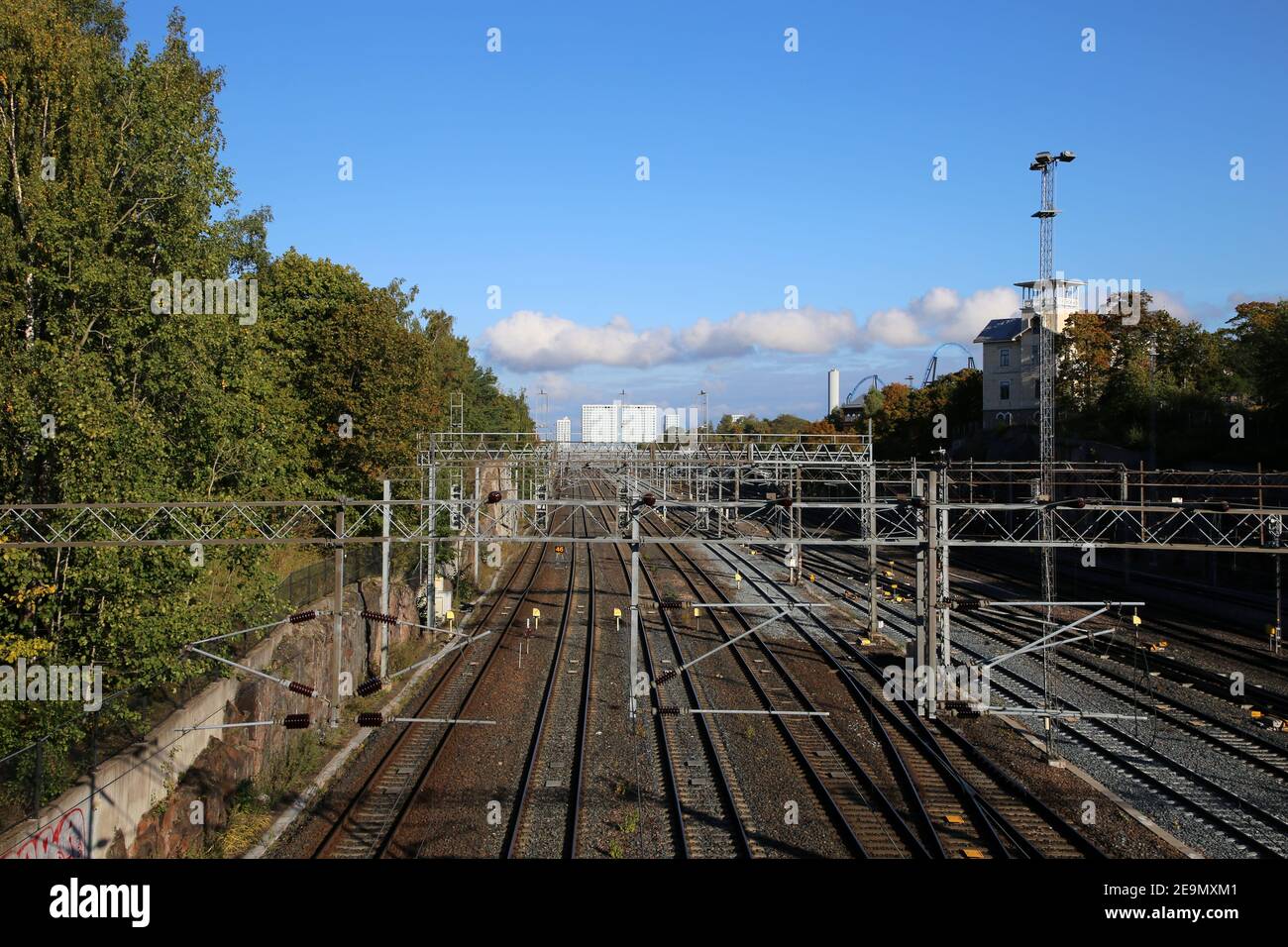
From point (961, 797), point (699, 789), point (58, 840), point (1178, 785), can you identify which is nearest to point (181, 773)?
point (58, 840)

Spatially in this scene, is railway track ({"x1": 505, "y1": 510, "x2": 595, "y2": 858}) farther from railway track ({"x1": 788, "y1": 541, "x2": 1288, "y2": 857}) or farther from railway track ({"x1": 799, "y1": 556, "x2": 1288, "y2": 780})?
railway track ({"x1": 799, "y1": 556, "x2": 1288, "y2": 780})

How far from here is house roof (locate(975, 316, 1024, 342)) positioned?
193 ft

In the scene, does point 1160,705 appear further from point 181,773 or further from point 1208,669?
point 181,773

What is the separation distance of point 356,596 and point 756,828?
1424 cm

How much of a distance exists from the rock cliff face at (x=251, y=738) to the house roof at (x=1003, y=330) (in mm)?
48436

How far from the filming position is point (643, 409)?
200 m

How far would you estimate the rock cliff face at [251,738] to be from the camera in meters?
12.1

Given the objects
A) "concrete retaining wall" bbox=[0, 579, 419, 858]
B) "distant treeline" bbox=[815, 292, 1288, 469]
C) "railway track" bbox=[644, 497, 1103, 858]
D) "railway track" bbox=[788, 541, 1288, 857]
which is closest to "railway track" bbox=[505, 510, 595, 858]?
"concrete retaining wall" bbox=[0, 579, 419, 858]

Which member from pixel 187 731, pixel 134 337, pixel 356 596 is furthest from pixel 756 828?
pixel 356 596

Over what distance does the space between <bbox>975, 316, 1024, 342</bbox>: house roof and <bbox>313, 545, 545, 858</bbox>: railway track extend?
4663cm

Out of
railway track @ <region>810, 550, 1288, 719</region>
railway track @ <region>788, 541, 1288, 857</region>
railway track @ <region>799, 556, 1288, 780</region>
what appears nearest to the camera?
railway track @ <region>788, 541, 1288, 857</region>

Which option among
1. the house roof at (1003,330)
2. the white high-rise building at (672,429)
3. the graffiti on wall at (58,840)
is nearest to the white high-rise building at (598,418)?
the white high-rise building at (672,429)

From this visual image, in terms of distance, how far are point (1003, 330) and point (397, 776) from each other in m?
55.4
